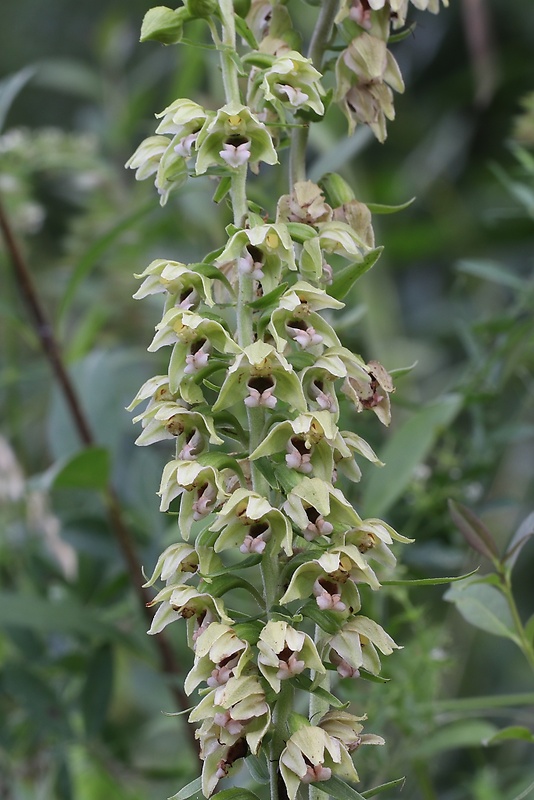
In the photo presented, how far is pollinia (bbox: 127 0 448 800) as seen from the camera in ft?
1.53

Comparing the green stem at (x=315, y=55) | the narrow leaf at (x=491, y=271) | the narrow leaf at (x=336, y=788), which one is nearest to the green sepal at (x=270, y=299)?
the green stem at (x=315, y=55)

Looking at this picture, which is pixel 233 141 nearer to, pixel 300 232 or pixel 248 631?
pixel 300 232

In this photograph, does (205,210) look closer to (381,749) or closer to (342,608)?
(381,749)

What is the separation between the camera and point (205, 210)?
1274 millimetres

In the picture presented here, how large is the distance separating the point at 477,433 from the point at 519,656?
69 cm

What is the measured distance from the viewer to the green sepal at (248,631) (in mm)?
477

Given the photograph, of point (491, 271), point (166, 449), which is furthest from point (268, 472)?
point (166, 449)

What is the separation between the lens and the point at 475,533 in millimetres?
585

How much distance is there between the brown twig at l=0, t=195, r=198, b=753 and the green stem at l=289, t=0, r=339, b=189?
0.43 m

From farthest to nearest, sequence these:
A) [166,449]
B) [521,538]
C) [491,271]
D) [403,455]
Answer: [166,449] < [491,271] < [403,455] < [521,538]

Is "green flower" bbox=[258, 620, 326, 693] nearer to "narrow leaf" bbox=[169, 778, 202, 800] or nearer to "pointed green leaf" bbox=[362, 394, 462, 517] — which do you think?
"narrow leaf" bbox=[169, 778, 202, 800]

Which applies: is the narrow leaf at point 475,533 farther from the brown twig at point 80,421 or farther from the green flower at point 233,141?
the brown twig at point 80,421

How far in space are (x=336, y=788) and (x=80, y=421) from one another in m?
0.55

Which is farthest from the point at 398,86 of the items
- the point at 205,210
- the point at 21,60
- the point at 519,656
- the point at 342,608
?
the point at 21,60
